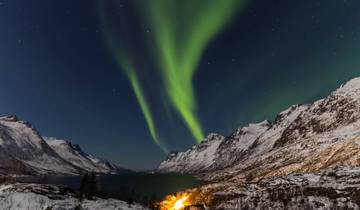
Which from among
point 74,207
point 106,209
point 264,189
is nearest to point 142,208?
point 106,209

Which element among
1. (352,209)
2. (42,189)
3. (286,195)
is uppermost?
(286,195)

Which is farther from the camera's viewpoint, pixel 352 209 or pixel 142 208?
pixel 352 209

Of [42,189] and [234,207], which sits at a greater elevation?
[234,207]

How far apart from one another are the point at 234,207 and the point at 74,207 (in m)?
127

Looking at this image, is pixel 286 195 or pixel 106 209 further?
pixel 286 195

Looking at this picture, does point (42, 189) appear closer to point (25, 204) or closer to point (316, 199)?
point (25, 204)

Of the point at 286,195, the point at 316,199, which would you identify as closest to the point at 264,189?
the point at 286,195

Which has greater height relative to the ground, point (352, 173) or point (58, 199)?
point (352, 173)

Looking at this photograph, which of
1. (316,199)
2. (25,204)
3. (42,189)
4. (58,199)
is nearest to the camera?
(25,204)

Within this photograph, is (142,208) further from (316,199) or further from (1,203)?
(316,199)

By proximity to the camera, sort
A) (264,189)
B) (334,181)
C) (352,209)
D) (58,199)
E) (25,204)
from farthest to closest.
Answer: (264,189)
(334,181)
(352,209)
(58,199)
(25,204)

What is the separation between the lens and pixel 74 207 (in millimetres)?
77562

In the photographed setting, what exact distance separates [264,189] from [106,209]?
139 meters

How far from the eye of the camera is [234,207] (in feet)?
614
